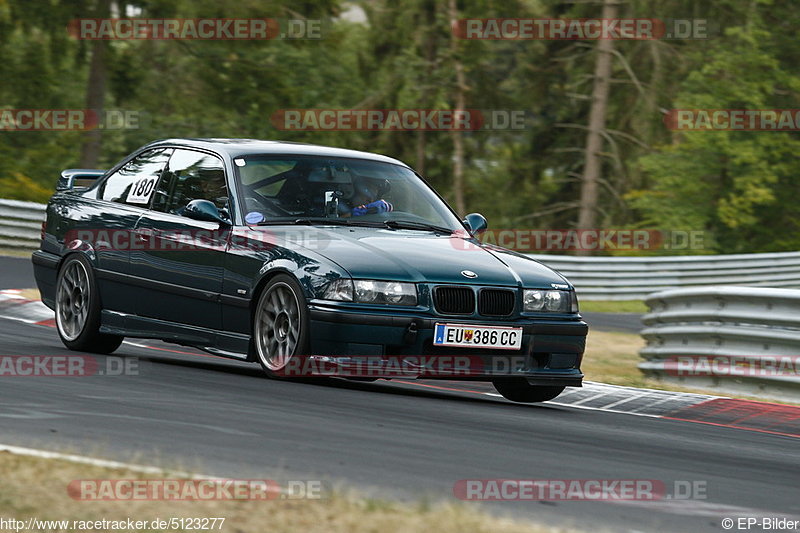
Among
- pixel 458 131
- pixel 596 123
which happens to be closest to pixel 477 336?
pixel 596 123

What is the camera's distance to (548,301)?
8516 mm

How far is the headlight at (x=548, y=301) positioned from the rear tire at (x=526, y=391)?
0.61 meters

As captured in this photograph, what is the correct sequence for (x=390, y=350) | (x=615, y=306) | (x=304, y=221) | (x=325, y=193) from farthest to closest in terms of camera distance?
1. (x=615, y=306)
2. (x=325, y=193)
3. (x=304, y=221)
4. (x=390, y=350)

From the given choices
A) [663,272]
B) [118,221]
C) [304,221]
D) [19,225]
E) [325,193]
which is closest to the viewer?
[304,221]

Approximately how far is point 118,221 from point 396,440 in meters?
4.17

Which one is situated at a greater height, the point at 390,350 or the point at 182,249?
the point at 182,249

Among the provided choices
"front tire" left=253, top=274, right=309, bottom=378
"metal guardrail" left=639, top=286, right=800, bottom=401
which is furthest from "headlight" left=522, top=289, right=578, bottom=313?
"metal guardrail" left=639, top=286, right=800, bottom=401

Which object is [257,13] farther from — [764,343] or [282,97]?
[764,343]

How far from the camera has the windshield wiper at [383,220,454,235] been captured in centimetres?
903

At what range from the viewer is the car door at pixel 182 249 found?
8.81 meters

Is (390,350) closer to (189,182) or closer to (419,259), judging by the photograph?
(419,259)

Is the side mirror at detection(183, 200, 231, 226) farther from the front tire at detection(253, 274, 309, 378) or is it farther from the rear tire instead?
the rear tire

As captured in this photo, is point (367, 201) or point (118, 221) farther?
point (118, 221)

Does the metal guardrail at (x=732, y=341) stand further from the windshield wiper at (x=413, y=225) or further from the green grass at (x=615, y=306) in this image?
the green grass at (x=615, y=306)
